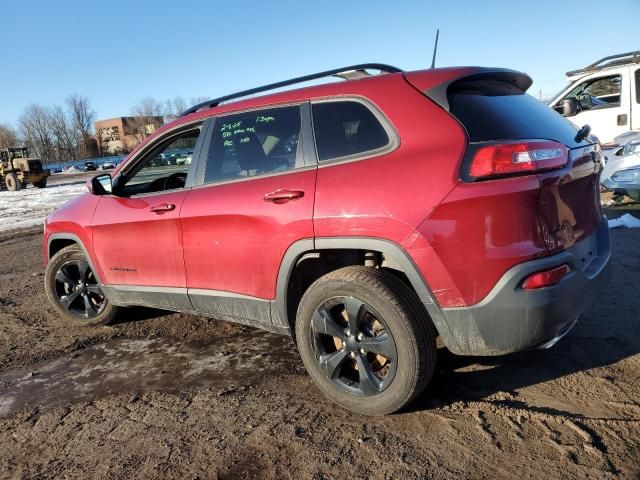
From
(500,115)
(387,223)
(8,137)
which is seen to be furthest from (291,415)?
(8,137)

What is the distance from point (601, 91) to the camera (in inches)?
391

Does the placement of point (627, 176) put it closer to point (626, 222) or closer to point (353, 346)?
point (626, 222)

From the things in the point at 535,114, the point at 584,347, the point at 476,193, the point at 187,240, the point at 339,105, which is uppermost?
the point at 339,105

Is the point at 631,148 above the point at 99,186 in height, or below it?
below

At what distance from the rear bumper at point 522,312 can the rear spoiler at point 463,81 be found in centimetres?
96

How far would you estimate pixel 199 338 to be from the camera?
164 inches

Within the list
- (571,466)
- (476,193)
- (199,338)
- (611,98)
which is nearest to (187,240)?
(199,338)

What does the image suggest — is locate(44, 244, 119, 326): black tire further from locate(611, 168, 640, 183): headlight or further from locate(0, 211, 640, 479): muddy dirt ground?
locate(611, 168, 640, 183): headlight

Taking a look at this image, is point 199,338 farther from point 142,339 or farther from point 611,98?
point 611,98

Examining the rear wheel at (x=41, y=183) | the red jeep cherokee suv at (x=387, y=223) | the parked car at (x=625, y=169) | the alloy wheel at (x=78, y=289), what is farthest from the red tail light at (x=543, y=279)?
the rear wheel at (x=41, y=183)

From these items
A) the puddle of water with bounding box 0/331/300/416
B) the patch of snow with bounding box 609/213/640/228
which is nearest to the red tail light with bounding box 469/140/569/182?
the puddle of water with bounding box 0/331/300/416

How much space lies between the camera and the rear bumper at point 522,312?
7.70 feet

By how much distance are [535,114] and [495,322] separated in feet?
4.18

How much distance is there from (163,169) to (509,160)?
9.88ft
